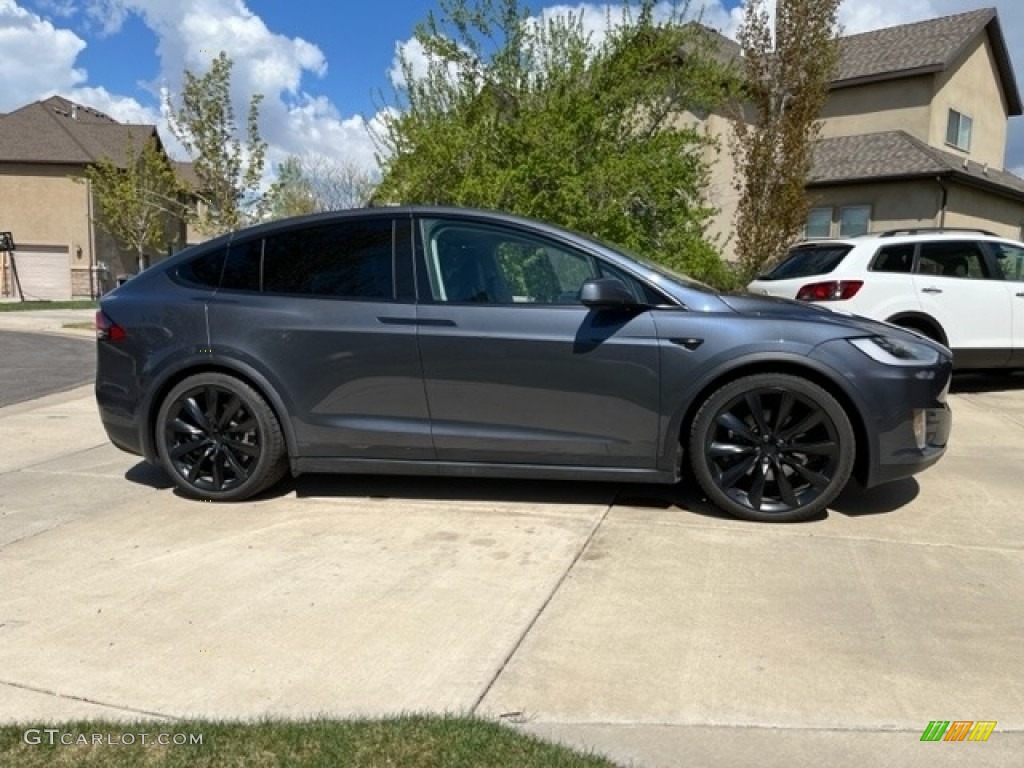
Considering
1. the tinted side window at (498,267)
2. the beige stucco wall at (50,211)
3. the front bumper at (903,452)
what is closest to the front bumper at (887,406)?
the front bumper at (903,452)

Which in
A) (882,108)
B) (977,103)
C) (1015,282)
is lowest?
(1015,282)

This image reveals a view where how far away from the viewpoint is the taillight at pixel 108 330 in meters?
4.81

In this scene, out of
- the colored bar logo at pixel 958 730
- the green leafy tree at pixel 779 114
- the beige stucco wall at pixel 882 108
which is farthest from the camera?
the beige stucco wall at pixel 882 108

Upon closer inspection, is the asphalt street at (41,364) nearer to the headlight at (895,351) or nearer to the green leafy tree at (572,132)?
the green leafy tree at (572,132)

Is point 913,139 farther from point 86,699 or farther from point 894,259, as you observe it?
point 86,699

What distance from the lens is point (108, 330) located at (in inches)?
191

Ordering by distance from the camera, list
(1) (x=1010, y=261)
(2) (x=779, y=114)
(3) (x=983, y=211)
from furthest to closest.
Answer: (3) (x=983, y=211) → (2) (x=779, y=114) → (1) (x=1010, y=261)

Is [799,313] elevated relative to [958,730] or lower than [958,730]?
elevated

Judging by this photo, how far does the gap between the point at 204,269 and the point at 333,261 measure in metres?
0.82

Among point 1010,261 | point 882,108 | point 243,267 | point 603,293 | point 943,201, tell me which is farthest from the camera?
point 882,108

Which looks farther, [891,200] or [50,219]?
[50,219]

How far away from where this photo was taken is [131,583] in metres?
3.62

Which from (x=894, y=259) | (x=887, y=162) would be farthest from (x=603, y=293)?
(x=887, y=162)
